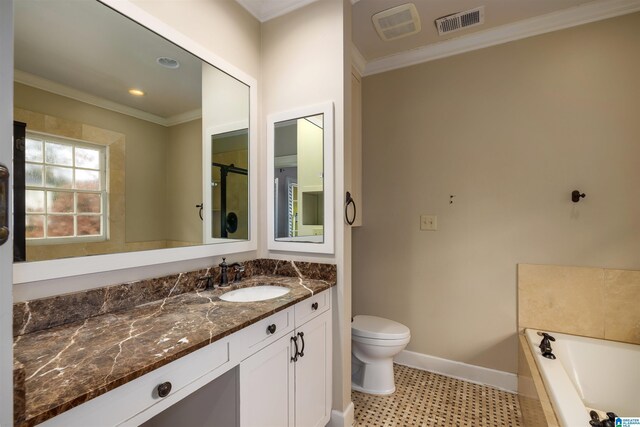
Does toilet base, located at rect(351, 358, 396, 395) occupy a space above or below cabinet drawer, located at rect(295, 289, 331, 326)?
below

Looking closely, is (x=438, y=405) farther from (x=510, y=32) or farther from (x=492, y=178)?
(x=510, y=32)

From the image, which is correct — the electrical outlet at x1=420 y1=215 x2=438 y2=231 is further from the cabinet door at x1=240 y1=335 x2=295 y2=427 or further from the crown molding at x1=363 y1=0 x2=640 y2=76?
the cabinet door at x1=240 y1=335 x2=295 y2=427

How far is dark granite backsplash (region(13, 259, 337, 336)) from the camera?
3.16 feet

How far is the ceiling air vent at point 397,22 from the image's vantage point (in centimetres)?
197

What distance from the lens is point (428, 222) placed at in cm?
243

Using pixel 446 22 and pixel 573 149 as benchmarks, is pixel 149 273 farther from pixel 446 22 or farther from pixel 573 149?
pixel 573 149

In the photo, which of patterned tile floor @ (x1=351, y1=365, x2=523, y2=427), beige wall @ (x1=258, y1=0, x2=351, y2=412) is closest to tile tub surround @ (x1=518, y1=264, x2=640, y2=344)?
patterned tile floor @ (x1=351, y1=365, x2=523, y2=427)

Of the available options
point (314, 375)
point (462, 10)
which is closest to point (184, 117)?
point (314, 375)

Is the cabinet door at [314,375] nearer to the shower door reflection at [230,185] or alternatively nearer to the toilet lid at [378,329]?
the toilet lid at [378,329]

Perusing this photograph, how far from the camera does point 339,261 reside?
1739 millimetres

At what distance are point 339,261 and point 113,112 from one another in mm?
1329

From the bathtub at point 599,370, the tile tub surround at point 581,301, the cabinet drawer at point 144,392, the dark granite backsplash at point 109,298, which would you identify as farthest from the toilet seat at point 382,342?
the cabinet drawer at point 144,392

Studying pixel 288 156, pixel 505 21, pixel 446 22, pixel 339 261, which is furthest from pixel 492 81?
pixel 339 261

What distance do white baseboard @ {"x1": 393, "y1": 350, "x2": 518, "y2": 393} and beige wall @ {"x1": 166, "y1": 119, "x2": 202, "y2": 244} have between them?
2.02 meters
